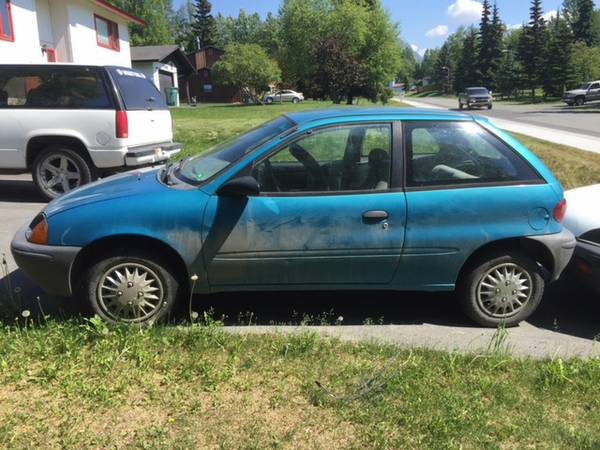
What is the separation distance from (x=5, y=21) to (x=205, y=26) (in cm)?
9065

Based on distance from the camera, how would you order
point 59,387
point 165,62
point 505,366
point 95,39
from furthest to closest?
1. point 165,62
2. point 95,39
3. point 505,366
4. point 59,387

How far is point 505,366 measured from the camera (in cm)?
358

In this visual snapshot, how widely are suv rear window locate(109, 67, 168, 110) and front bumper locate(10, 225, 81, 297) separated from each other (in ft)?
15.0

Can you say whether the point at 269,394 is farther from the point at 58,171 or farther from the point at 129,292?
the point at 58,171

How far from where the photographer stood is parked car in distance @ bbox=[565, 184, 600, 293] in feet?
14.4

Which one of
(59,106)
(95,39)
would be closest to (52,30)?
(95,39)

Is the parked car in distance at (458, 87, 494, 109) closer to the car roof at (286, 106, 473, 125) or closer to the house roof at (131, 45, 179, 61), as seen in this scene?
the house roof at (131, 45, 179, 61)

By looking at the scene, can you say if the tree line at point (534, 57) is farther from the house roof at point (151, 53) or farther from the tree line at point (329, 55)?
the house roof at point (151, 53)

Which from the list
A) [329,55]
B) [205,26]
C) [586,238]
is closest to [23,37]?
[586,238]

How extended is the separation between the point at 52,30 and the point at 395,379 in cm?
2473

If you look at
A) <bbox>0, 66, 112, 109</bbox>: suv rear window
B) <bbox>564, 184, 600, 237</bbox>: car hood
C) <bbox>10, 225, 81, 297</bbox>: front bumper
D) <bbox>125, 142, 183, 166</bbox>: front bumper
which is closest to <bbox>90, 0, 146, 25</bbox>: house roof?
<bbox>0, 66, 112, 109</bbox>: suv rear window

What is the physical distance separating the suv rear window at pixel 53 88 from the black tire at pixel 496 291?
5893 mm

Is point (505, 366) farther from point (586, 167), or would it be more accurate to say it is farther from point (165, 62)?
point (165, 62)

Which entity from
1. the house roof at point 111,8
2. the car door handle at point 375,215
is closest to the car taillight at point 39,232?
the car door handle at point 375,215
